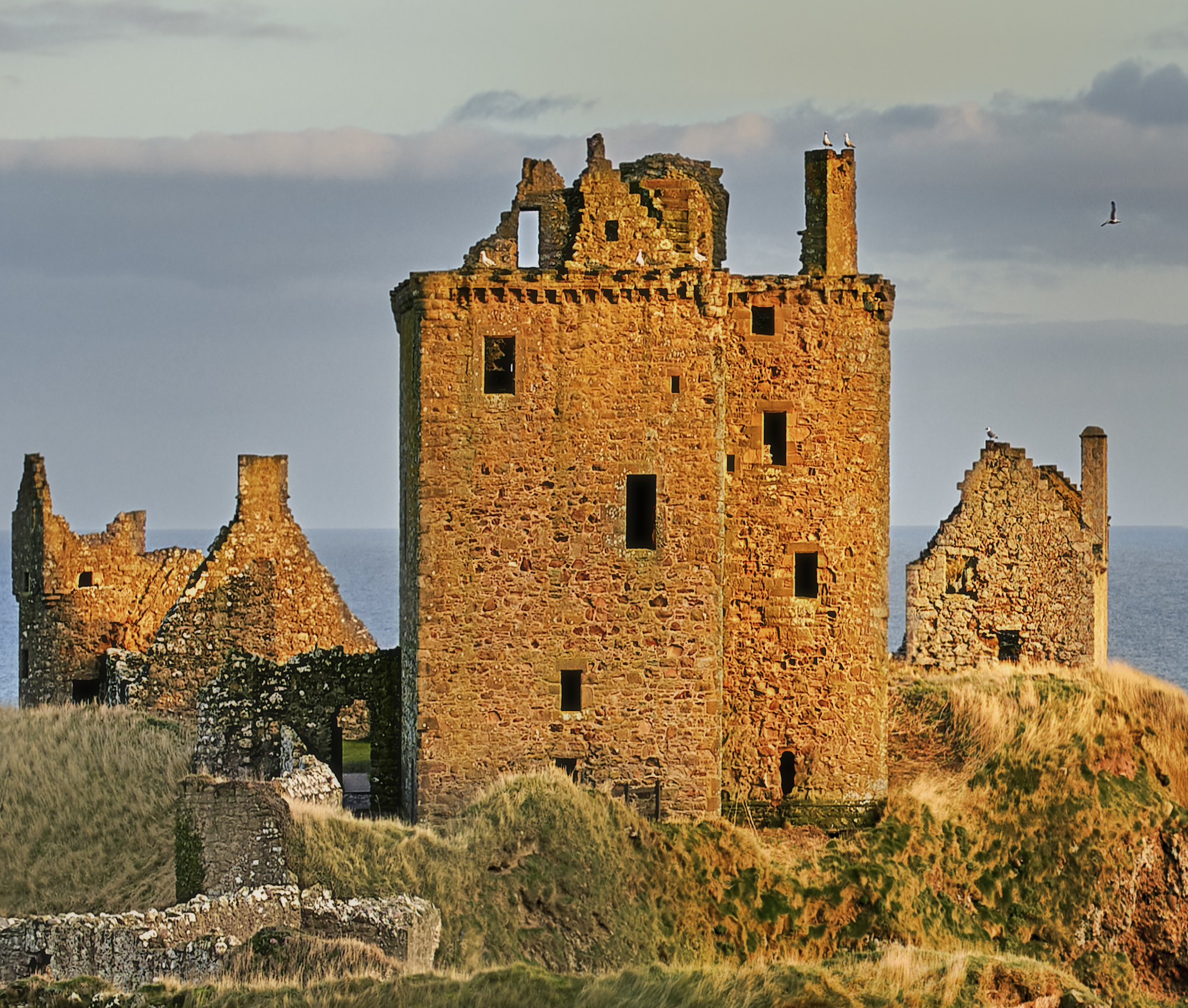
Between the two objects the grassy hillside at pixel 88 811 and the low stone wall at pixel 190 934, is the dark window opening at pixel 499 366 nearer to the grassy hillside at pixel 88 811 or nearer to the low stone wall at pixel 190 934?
the grassy hillside at pixel 88 811

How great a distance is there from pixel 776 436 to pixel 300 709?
845 cm

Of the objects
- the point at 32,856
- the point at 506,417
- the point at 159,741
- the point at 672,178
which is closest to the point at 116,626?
the point at 159,741

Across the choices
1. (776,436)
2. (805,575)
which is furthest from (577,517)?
(805,575)

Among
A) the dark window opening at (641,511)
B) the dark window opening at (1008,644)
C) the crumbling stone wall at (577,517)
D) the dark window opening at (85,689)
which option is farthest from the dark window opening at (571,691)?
the dark window opening at (1008,644)

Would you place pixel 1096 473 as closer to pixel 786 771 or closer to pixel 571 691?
pixel 786 771

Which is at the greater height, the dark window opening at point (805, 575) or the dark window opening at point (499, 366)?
the dark window opening at point (499, 366)

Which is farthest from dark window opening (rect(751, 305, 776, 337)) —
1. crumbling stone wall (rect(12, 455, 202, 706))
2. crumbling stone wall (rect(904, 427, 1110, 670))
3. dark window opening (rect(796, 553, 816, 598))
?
crumbling stone wall (rect(12, 455, 202, 706))

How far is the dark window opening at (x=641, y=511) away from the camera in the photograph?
2691 centimetres

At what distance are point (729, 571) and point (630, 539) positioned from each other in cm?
194

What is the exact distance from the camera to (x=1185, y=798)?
31.2m

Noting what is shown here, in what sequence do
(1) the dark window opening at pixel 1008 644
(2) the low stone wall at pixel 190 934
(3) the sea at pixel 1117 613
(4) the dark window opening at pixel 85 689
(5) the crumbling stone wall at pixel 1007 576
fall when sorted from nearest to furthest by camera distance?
1. (2) the low stone wall at pixel 190 934
2. (4) the dark window opening at pixel 85 689
3. (5) the crumbling stone wall at pixel 1007 576
4. (1) the dark window opening at pixel 1008 644
5. (3) the sea at pixel 1117 613

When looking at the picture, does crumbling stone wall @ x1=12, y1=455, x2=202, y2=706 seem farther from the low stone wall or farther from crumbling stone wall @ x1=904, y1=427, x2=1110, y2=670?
the low stone wall

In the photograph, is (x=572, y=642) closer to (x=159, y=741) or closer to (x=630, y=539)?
(x=630, y=539)

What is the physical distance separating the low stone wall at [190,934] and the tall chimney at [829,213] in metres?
12.4
